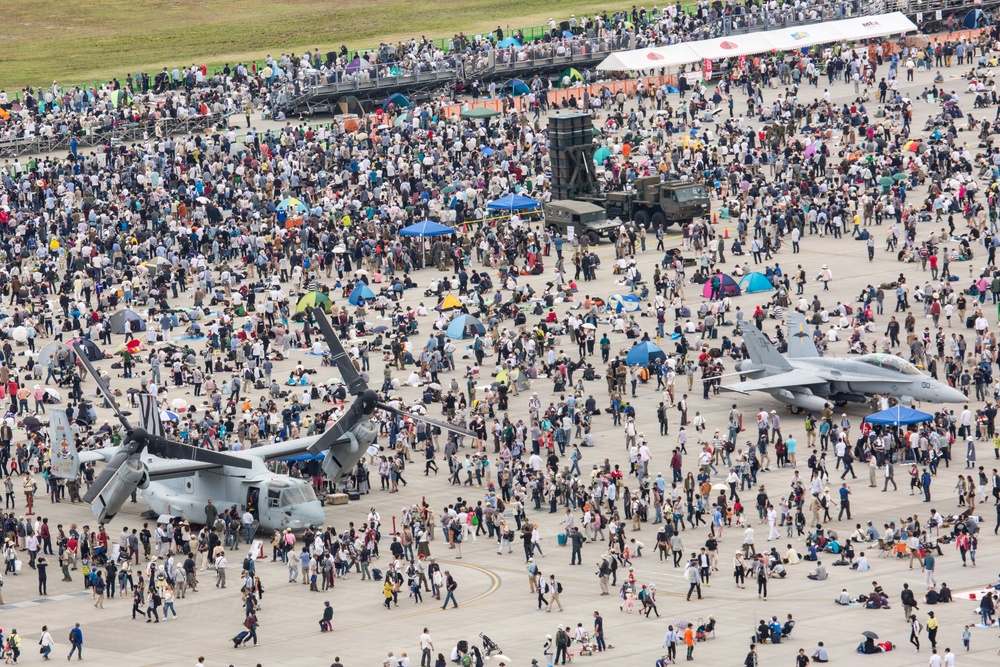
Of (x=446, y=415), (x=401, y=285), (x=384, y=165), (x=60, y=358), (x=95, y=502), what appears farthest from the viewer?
(x=384, y=165)

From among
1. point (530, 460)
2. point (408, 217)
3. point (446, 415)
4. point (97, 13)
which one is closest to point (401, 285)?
point (408, 217)

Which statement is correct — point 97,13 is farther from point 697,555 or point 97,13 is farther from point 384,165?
point 697,555

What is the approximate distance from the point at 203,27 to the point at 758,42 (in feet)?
129

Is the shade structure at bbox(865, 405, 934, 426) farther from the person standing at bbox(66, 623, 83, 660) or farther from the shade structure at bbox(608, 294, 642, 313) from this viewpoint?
the person standing at bbox(66, 623, 83, 660)

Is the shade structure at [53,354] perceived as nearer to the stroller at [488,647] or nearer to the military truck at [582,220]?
the military truck at [582,220]

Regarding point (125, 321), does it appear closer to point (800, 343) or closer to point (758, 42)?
point (800, 343)

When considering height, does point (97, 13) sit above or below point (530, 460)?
above

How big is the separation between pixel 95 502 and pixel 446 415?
12950 millimetres

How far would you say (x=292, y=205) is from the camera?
85.5 meters

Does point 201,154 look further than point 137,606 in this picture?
Yes

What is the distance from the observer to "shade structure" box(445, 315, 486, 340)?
229ft

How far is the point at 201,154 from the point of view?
92.9 m

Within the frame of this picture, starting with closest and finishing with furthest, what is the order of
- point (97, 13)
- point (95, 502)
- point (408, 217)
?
point (95, 502)
point (408, 217)
point (97, 13)

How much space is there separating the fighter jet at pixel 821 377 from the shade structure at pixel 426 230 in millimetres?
19840
